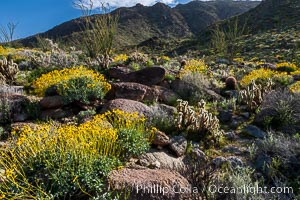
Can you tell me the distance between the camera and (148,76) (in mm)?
7348

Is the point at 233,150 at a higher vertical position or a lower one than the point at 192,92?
lower

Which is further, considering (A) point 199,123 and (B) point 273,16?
(B) point 273,16

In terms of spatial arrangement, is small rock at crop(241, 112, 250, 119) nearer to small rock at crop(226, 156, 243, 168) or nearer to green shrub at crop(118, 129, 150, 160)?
small rock at crop(226, 156, 243, 168)

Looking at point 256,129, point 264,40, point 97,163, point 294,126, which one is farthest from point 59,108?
point 264,40

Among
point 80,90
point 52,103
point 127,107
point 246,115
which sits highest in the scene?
point 80,90

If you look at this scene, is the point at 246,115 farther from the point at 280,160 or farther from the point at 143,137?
the point at 143,137

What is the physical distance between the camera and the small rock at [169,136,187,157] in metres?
4.47

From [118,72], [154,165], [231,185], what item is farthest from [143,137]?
[118,72]

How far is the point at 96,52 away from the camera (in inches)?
405

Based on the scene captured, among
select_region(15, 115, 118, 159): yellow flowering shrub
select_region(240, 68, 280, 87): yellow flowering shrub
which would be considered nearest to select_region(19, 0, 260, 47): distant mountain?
select_region(240, 68, 280, 87): yellow flowering shrub

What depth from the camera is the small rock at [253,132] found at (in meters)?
5.29

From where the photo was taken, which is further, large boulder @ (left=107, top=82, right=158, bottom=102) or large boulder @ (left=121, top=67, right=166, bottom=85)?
large boulder @ (left=121, top=67, right=166, bottom=85)

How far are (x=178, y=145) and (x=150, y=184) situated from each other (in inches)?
63.5

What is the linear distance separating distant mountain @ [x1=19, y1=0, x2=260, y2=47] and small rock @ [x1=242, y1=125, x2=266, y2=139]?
7513 centimetres
